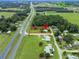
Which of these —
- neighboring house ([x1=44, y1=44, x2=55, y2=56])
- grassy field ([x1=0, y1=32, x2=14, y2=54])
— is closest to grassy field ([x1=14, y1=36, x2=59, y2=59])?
neighboring house ([x1=44, y1=44, x2=55, y2=56])

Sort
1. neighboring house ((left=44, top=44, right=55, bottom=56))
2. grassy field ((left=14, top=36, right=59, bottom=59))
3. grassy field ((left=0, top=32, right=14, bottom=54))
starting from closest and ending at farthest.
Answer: grassy field ((left=14, top=36, right=59, bottom=59)) → neighboring house ((left=44, top=44, right=55, bottom=56)) → grassy field ((left=0, top=32, right=14, bottom=54))

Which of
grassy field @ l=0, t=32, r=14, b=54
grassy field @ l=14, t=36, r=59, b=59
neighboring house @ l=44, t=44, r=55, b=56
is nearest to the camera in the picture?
grassy field @ l=14, t=36, r=59, b=59

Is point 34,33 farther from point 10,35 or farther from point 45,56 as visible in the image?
point 45,56

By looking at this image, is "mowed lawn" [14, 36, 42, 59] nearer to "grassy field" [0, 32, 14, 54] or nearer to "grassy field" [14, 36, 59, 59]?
"grassy field" [14, 36, 59, 59]

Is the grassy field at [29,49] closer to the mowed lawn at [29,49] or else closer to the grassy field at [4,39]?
the mowed lawn at [29,49]

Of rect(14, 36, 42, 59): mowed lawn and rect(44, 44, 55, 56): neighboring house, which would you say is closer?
rect(14, 36, 42, 59): mowed lawn

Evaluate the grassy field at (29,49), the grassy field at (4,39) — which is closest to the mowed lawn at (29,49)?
the grassy field at (29,49)

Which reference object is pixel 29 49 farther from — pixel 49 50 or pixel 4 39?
pixel 4 39

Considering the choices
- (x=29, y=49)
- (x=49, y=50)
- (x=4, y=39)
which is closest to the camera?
(x=49, y=50)

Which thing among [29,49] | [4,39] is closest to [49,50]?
[29,49]

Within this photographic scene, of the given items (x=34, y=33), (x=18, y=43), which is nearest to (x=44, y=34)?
(x=34, y=33)
